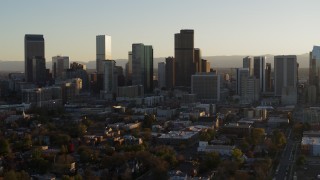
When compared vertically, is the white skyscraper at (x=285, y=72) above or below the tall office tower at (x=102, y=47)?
below

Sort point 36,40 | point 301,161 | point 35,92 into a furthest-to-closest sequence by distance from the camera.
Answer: point 36,40 < point 35,92 < point 301,161

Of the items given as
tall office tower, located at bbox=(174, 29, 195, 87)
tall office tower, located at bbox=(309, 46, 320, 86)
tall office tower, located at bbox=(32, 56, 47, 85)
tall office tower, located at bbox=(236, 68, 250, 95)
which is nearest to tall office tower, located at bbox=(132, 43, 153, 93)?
tall office tower, located at bbox=(174, 29, 195, 87)

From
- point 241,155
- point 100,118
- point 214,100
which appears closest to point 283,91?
point 214,100

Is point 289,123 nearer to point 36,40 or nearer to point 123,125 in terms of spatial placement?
point 123,125

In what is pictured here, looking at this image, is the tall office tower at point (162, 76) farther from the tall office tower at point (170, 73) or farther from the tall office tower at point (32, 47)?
the tall office tower at point (32, 47)

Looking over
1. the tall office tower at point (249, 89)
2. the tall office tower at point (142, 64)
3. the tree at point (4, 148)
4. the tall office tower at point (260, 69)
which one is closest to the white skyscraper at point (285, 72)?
the tall office tower at point (249, 89)

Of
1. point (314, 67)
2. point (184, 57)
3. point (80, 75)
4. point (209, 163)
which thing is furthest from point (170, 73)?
point (209, 163)
